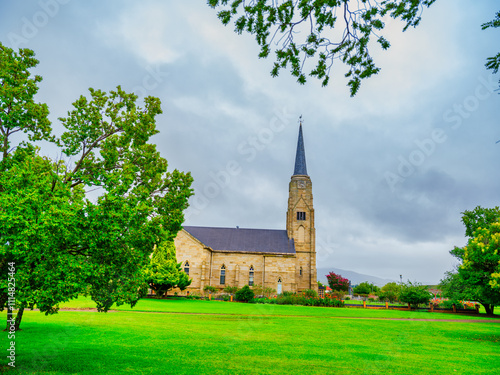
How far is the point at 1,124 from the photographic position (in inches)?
402

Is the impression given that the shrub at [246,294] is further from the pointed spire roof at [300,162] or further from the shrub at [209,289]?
the pointed spire roof at [300,162]

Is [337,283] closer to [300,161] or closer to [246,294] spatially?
[300,161]

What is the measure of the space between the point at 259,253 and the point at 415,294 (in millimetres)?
25658

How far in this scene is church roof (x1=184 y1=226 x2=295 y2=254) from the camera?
190 feet

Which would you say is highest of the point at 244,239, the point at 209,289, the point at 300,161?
the point at 300,161

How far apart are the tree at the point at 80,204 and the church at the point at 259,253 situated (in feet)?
144

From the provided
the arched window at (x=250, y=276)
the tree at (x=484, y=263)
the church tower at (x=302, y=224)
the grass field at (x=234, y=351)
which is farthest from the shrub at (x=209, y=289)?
the tree at (x=484, y=263)

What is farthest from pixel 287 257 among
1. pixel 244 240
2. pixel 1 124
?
pixel 1 124

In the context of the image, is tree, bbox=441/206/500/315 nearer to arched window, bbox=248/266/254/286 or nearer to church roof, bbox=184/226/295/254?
church roof, bbox=184/226/295/254

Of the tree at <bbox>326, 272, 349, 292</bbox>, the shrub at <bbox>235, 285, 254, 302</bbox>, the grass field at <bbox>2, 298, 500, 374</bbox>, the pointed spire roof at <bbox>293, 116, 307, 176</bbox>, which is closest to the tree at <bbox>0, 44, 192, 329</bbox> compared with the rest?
the grass field at <bbox>2, 298, 500, 374</bbox>

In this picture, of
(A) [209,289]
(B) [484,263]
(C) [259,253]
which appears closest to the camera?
(B) [484,263]

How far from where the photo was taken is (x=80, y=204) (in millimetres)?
7484

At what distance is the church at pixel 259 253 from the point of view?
5400 centimetres

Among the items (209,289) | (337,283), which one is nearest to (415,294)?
(209,289)
